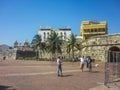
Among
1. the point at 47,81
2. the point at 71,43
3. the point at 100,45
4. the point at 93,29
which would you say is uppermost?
the point at 93,29

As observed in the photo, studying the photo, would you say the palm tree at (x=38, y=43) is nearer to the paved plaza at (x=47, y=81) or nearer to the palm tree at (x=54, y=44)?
the palm tree at (x=54, y=44)

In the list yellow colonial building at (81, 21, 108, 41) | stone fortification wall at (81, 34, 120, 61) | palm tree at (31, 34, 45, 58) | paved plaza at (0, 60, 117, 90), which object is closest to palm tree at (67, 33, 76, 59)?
stone fortification wall at (81, 34, 120, 61)

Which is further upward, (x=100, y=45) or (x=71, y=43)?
Answer: (x=71, y=43)

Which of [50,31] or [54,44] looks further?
[50,31]

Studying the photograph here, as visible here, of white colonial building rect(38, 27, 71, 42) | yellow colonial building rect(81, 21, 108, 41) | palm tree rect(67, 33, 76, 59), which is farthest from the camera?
white colonial building rect(38, 27, 71, 42)

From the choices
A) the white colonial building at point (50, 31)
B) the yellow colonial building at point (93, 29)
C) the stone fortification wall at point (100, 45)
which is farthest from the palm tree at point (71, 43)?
the white colonial building at point (50, 31)

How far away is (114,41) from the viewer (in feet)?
137

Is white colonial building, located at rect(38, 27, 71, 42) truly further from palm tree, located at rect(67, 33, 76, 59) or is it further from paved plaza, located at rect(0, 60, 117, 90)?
paved plaza, located at rect(0, 60, 117, 90)

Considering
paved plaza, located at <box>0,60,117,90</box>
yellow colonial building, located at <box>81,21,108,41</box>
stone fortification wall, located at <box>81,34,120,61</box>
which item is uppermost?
yellow colonial building, located at <box>81,21,108,41</box>

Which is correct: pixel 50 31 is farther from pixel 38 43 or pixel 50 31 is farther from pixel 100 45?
pixel 100 45

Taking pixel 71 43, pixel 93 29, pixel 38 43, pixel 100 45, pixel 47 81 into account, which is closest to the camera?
pixel 47 81

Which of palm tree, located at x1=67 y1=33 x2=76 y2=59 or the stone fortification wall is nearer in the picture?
the stone fortification wall

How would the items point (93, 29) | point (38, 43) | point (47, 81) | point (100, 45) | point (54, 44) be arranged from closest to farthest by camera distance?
1. point (47, 81)
2. point (100, 45)
3. point (54, 44)
4. point (38, 43)
5. point (93, 29)

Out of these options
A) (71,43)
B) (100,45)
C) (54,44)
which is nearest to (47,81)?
(100,45)
